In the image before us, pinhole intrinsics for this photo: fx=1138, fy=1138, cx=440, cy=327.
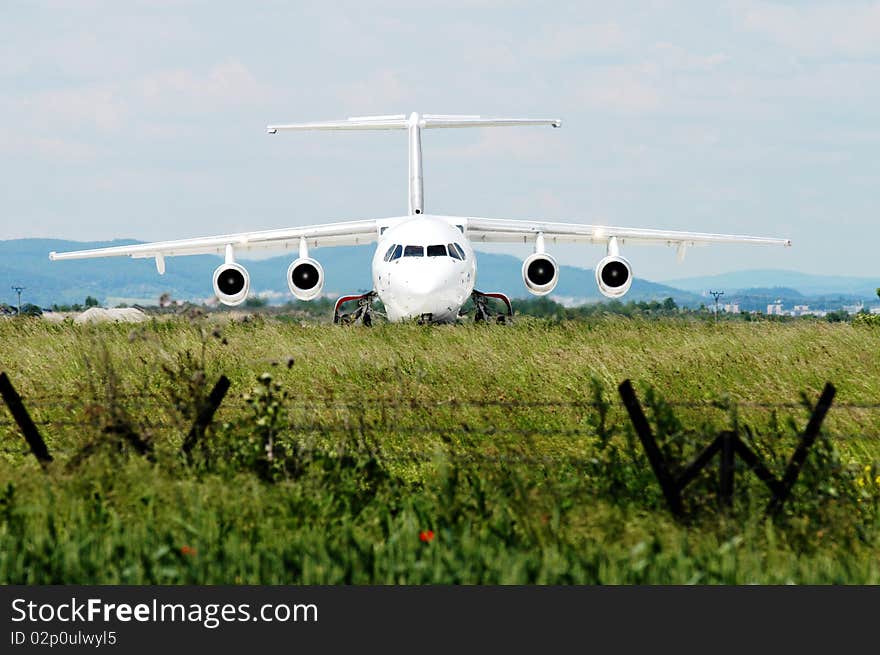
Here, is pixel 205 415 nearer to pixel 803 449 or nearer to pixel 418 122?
Result: pixel 803 449

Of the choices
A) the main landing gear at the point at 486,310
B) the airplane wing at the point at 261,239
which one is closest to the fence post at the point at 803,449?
the main landing gear at the point at 486,310

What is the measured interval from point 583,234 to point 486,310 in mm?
4567

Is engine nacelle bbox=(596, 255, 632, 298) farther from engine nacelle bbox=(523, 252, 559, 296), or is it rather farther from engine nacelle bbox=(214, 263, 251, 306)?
engine nacelle bbox=(214, 263, 251, 306)

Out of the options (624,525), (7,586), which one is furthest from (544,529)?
(7,586)

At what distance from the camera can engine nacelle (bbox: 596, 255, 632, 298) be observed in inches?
1116

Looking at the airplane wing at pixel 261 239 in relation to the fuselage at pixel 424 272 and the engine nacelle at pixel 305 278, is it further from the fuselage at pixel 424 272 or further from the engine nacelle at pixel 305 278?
the fuselage at pixel 424 272

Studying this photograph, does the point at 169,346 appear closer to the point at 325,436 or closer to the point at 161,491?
the point at 325,436

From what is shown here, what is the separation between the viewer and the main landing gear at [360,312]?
27.5 metres

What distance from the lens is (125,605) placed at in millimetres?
6547

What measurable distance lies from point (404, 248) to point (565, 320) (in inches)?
166

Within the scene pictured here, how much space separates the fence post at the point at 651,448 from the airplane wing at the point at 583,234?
2286 centimetres

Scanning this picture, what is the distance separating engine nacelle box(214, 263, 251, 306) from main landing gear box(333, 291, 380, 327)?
7.81 feet

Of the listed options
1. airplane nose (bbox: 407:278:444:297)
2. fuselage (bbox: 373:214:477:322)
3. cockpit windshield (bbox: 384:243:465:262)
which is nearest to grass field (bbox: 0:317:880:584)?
airplane nose (bbox: 407:278:444:297)

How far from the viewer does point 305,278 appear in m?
28.4
